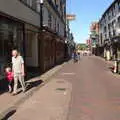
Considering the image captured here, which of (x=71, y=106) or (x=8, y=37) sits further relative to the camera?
(x=8, y=37)

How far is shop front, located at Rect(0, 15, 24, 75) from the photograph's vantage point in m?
16.9

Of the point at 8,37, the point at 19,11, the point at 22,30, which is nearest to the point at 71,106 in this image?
the point at 8,37

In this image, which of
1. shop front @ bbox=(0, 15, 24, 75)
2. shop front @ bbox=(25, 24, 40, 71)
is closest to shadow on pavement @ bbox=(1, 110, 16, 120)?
shop front @ bbox=(0, 15, 24, 75)

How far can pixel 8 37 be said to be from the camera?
59.2 ft

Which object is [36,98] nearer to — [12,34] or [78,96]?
[78,96]

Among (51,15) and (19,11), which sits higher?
(51,15)

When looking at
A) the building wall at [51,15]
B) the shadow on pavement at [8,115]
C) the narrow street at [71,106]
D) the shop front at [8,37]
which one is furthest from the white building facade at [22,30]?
the shadow on pavement at [8,115]

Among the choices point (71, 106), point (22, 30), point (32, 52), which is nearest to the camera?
point (71, 106)

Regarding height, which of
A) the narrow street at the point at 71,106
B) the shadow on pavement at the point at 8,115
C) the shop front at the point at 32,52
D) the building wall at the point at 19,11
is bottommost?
the narrow street at the point at 71,106

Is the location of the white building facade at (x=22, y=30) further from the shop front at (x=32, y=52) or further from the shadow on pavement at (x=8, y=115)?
the shadow on pavement at (x=8, y=115)

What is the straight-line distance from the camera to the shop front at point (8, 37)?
16.9 metres


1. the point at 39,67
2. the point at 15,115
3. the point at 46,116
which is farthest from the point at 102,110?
the point at 39,67

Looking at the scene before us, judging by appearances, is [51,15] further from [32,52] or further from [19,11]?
[19,11]

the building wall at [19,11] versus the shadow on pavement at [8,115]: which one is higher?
the building wall at [19,11]
